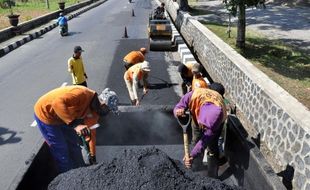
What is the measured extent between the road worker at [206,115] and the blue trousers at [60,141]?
162 cm

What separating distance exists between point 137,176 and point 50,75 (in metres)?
9.71

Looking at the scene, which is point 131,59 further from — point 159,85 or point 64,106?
point 64,106

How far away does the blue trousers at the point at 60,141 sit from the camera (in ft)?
18.3

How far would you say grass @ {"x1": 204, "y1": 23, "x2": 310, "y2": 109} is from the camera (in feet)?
36.4

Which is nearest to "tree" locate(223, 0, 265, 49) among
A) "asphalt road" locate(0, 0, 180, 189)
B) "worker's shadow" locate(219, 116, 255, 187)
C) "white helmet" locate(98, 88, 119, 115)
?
"asphalt road" locate(0, 0, 180, 189)

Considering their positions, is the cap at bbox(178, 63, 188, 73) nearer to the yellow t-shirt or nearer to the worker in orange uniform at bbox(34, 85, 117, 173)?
the worker in orange uniform at bbox(34, 85, 117, 173)

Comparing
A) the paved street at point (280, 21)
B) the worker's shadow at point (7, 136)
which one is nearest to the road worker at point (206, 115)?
the worker's shadow at point (7, 136)

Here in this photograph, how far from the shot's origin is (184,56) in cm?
1351

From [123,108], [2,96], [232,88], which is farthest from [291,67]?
[2,96]

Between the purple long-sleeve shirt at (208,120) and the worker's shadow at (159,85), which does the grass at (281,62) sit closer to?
the worker's shadow at (159,85)

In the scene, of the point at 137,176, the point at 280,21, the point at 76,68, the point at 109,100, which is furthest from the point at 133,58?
the point at 280,21

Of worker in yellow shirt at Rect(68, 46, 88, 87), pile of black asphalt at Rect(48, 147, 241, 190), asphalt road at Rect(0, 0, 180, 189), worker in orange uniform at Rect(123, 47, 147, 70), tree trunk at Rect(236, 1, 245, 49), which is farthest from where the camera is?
tree trunk at Rect(236, 1, 245, 49)

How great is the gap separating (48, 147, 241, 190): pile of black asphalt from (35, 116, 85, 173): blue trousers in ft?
3.62

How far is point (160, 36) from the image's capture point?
16484 millimetres
